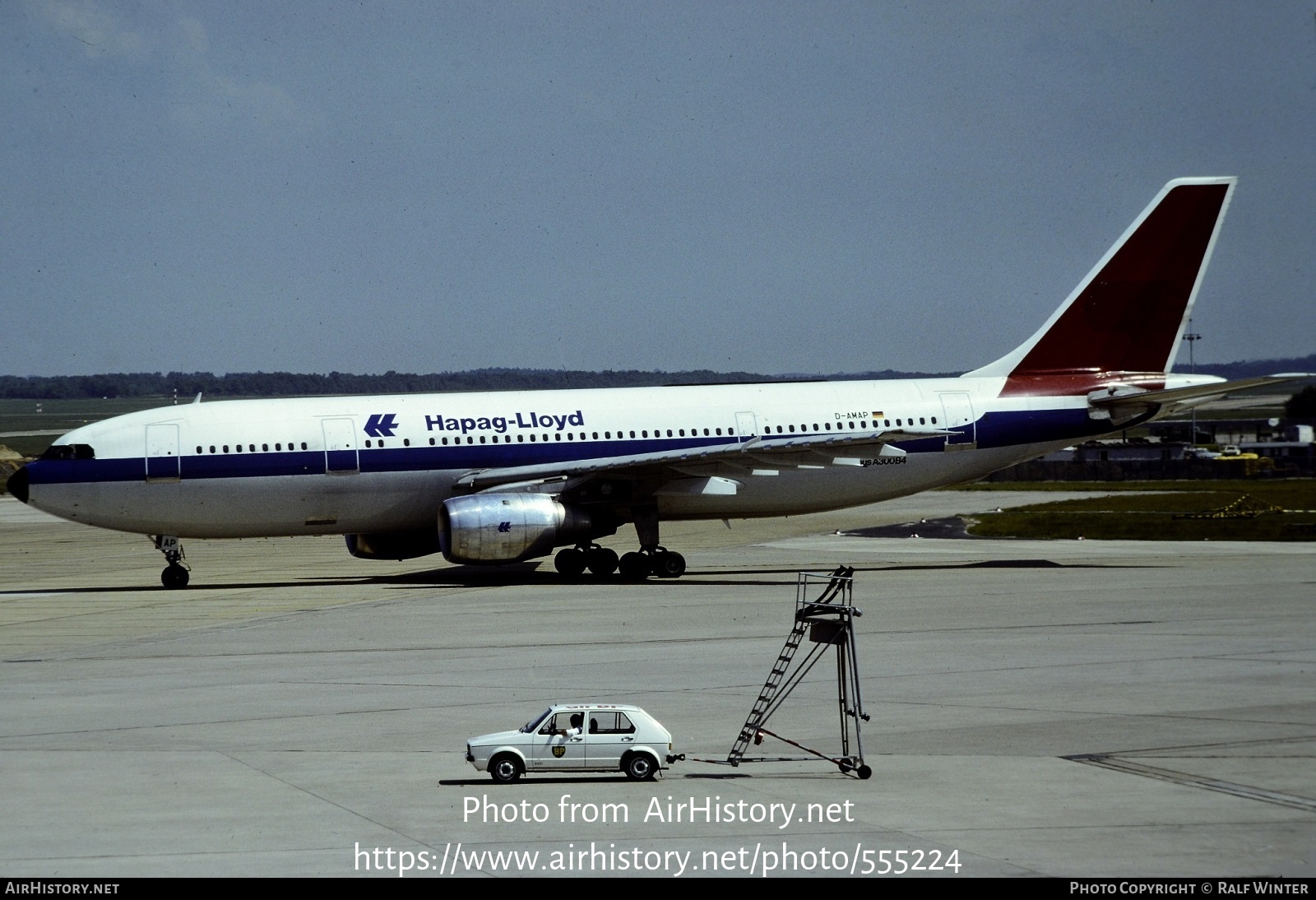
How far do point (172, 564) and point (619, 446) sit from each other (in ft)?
36.9

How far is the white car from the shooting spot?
500 inches

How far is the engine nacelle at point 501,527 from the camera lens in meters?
31.2

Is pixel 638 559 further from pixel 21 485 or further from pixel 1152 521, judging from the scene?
pixel 1152 521

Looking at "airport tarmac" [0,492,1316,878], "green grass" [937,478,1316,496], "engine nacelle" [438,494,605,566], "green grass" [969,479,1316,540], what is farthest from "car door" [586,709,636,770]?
Answer: "green grass" [937,478,1316,496]

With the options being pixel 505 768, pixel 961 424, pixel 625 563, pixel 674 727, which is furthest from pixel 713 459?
pixel 505 768

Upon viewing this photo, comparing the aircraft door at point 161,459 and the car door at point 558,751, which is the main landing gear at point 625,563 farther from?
the car door at point 558,751

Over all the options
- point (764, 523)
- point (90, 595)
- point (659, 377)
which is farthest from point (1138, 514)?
point (659, 377)

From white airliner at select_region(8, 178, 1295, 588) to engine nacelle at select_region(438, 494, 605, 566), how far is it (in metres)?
0.05

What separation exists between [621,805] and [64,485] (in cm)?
2494

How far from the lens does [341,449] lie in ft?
110

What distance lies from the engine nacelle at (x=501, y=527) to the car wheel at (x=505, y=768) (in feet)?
61.1

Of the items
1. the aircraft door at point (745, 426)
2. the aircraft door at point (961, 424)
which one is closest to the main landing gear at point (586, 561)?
the aircraft door at point (745, 426)

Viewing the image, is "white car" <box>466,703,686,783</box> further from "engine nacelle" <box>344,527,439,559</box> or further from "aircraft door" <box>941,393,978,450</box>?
"aircraft door" <box>941,393,978,450</box>

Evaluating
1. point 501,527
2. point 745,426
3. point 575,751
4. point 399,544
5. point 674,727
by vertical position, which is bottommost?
point 674,727
